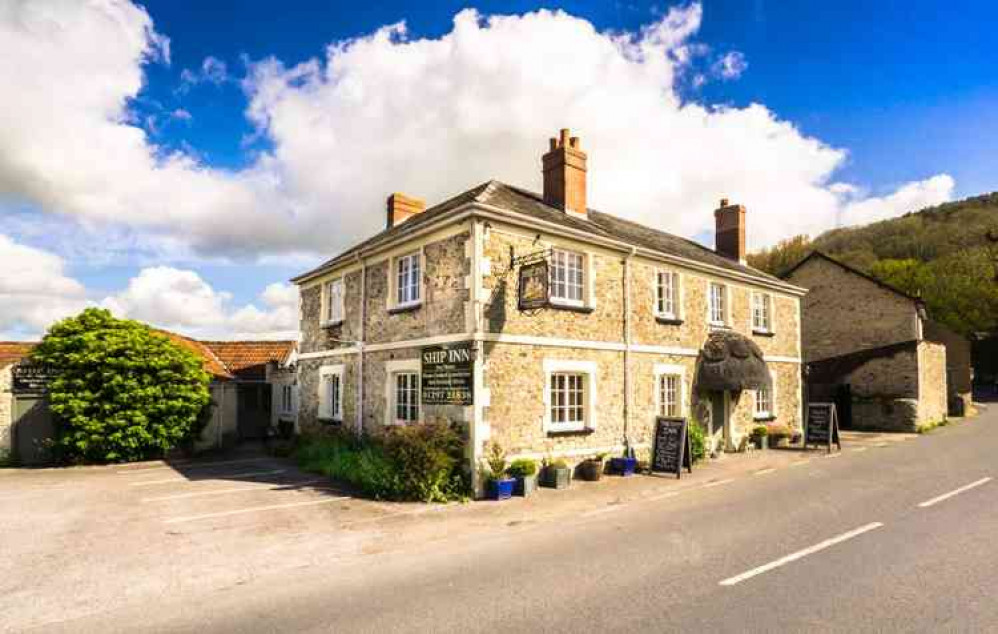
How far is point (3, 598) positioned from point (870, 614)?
9004mm

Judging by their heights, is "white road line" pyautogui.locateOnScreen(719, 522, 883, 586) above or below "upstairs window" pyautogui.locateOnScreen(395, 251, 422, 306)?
below

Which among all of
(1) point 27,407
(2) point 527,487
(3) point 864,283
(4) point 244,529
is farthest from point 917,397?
(1) point 27,407

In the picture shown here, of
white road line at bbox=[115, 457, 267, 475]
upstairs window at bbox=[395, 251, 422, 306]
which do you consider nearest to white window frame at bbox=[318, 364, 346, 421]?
white road line at bbox=[115, 457, 267, 475]

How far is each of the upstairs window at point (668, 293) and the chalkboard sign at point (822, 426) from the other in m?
6.26

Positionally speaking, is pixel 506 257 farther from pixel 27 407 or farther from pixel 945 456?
pixel 27 407

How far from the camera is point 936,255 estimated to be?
5988 cm

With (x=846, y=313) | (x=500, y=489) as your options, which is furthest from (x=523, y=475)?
(x=846, y=313)

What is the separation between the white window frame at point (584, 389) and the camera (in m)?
12.8

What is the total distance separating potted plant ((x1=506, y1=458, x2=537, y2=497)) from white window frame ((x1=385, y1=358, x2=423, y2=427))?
2.76 metres

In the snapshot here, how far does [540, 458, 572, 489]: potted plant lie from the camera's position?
39.8 feet

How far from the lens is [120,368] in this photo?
54.6 feet

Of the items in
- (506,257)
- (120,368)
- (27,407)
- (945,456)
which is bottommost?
(945,456)

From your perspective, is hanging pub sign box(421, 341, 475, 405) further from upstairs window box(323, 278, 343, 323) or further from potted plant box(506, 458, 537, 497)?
upstairs window box(323, 278, 343, 323)

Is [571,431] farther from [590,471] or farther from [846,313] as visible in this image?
[846,313]
